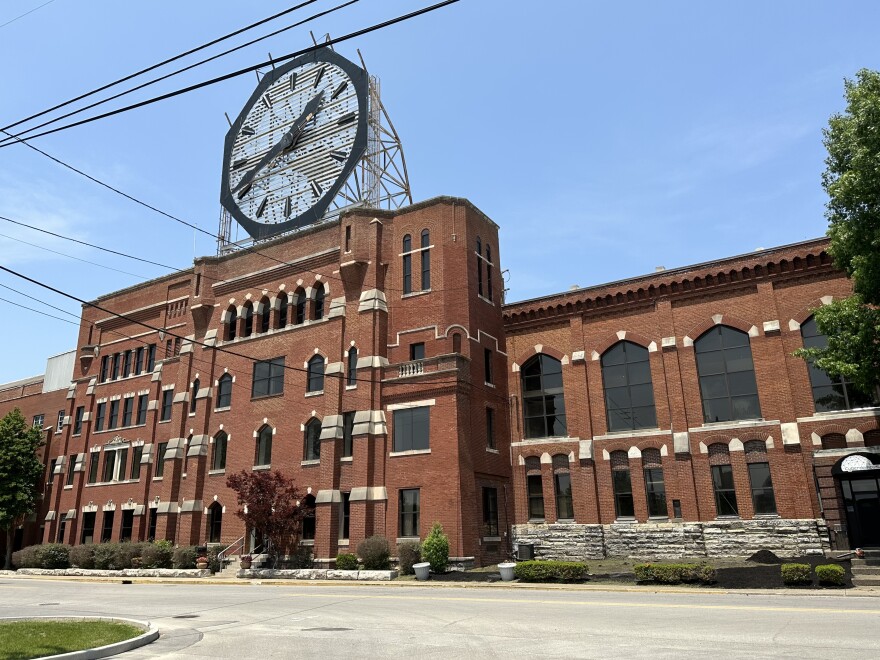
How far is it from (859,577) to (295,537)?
80.1 feet

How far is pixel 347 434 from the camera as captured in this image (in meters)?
33.7

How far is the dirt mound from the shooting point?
25922 mm

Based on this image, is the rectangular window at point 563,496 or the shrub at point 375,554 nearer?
the shrub at point 375,554

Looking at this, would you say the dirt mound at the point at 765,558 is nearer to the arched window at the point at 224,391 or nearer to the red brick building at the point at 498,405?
the red brick building at the point at 498,405

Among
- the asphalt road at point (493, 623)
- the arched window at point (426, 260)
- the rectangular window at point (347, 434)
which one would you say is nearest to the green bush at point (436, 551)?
the asphalt road at point (493, 623)

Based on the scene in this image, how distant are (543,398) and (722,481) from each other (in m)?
9.73

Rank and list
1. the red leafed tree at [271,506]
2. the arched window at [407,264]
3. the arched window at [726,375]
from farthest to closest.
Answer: the arched window at [407,264]
the red leafed tree at [271,506]
the arched window at [726,375]

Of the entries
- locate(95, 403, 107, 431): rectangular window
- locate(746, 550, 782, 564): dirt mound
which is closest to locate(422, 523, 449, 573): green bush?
locate(746, 550, 782, 564): dirt mound

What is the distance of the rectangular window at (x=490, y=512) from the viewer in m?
31.4

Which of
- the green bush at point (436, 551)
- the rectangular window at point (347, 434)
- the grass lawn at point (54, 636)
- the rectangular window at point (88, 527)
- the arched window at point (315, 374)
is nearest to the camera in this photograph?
the grass lawn at point (54, 636)

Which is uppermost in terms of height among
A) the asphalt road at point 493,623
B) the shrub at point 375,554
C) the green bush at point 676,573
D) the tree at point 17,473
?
the tree at point 17,473

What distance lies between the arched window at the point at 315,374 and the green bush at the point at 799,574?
2352 centimetres

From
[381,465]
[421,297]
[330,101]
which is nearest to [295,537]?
[381,465]

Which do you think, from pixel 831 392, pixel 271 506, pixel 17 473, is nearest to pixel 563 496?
pixel 831 392
